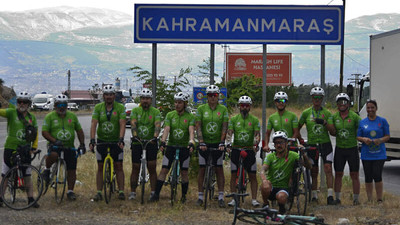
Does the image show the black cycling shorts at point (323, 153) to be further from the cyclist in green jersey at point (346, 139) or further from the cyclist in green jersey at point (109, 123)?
the cyclist in green jersey at point (109, 123)

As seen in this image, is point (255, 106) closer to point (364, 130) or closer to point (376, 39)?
point (376, 39)

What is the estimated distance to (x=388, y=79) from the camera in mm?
16031

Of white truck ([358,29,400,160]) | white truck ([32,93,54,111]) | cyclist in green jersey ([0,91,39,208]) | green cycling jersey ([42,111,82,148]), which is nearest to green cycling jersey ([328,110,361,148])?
green cycling jersey ([42,111,82,148])

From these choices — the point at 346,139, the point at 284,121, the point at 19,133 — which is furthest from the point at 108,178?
the point at 346,139

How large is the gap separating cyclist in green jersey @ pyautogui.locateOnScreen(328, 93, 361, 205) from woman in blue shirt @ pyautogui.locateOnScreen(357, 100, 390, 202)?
13 cm

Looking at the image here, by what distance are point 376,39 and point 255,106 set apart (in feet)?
130

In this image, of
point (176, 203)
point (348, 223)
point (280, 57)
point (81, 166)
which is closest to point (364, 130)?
point (348, 223)

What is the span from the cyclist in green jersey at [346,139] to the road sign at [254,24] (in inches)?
88.4

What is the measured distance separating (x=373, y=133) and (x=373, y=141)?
0.49ft

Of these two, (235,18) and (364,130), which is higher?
(235,18)

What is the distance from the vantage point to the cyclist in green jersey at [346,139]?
11.2m

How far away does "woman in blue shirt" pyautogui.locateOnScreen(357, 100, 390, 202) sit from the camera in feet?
36.5

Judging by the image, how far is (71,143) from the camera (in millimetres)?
10961

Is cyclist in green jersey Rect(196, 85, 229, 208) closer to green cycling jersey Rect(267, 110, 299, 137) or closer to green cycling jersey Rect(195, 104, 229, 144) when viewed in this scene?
green cycling jersey Rect(195, 104, 229, 144)
